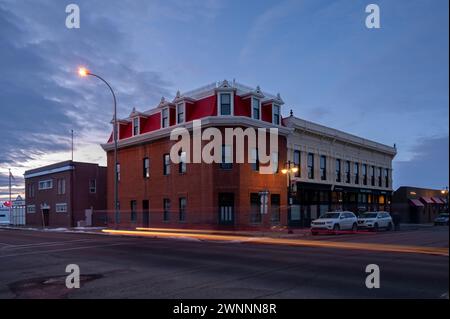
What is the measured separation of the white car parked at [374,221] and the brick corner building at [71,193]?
1074 inches

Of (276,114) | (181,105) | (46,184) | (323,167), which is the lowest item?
(46,184)

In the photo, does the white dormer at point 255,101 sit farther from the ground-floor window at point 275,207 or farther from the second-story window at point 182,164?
the ground-floor window at point 275,207

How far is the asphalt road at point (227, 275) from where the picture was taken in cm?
925

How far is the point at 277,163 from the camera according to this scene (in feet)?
117

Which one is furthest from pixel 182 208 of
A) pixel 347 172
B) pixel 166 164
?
pixel 347 172

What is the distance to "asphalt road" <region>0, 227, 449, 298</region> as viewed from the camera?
364 inches

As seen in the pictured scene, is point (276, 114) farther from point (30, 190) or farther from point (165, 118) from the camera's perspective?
point (30, 190)

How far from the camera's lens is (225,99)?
109 ft

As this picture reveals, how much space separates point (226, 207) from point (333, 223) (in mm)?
7858

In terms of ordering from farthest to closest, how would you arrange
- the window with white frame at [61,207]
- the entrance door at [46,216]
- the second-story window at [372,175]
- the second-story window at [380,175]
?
the entrance door at [46,216]
the second-story window at [380,175]
the window with white frame at [61,207]
the second-story window at [372,175]

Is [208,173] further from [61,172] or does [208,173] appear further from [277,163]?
[61,172]

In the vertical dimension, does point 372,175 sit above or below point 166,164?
below

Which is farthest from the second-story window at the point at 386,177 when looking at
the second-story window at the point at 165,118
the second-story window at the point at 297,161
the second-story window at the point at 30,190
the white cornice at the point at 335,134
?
the second-story window at the point at 30,190
